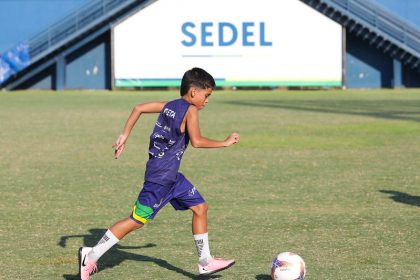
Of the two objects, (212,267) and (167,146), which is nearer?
(167,146)

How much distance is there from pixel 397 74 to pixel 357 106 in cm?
1648

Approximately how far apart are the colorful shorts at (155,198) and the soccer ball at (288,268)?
2.72 ft

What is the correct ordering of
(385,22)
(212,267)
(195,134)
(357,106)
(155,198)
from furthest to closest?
(385,22), (357,106), (212,267), (155,198), (195,134)

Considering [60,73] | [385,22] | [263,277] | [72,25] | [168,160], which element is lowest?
[263,277]

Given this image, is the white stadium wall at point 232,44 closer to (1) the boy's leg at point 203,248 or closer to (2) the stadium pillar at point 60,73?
(2) the stadium pillar at point 60,73

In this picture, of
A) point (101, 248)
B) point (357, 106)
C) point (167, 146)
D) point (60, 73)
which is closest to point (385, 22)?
point (60, 73)

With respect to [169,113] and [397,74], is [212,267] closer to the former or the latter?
[169,113]

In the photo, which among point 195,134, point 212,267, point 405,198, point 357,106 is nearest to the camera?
point 195,134

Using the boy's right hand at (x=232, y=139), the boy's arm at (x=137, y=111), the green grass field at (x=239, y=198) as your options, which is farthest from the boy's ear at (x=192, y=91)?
the green grass field at (x=239, y=198)

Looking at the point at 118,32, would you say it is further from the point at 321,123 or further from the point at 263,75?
the point at 321,123

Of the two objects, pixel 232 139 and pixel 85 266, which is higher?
pixel 232 139

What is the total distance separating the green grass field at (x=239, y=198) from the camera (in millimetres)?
8781

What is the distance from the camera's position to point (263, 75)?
4772 centimetres

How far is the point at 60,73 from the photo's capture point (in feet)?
160
